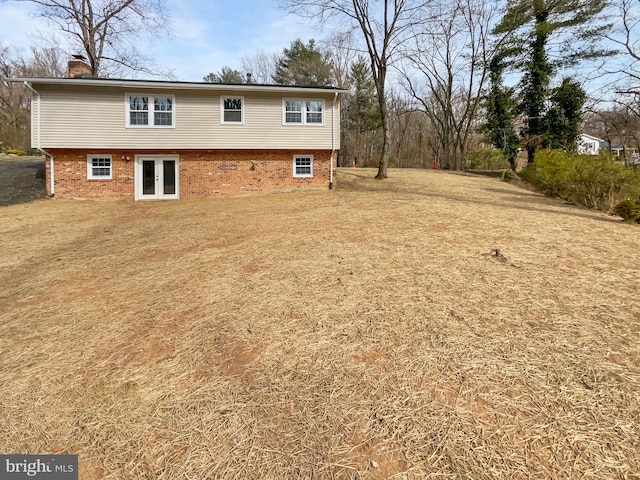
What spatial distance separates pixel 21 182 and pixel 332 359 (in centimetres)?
1748

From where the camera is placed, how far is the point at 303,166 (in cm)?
1491

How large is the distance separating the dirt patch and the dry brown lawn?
913cm

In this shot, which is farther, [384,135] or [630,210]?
[384,135]

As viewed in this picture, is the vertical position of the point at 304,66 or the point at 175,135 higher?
the point at 304,66

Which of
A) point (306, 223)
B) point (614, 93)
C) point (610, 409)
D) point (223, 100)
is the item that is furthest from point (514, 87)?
point (610, 409)

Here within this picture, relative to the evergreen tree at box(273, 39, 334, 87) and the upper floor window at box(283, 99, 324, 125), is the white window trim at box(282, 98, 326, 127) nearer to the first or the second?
the upper floor window at box(283, 99, 324, 125)

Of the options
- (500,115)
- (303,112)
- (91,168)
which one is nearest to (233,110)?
(303,112)

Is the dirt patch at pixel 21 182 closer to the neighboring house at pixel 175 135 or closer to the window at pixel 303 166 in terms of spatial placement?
the neighboring house at pixel 175 135

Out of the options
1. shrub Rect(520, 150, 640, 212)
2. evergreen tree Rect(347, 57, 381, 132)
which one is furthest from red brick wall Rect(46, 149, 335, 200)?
evergreen tree Rect(347, 57, 381, 132)

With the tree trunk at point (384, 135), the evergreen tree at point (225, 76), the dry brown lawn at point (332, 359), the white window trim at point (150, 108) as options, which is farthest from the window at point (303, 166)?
the evergreen tree at point (225, 76)

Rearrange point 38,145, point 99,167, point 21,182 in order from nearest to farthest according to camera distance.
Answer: point 38,145 → point 99,167 → point 21,182

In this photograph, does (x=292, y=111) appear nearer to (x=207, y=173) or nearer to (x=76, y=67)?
(x=207, y=173)

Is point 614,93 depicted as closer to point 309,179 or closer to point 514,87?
point 514,87

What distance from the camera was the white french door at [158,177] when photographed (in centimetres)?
1388
